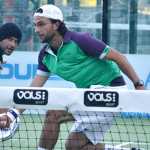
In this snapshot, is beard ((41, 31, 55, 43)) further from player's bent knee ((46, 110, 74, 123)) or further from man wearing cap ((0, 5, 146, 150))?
player's bent knee ((46, 110, 74, 123))

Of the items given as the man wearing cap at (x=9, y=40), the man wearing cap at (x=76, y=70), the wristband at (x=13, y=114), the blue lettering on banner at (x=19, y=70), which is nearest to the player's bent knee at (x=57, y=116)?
the man wearing cap at (x=76, y=70)

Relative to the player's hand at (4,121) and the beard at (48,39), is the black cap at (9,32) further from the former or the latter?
the player's hand at (4,121)

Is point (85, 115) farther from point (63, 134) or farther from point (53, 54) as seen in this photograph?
point (63, 134)

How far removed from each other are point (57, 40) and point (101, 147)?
3.61ft

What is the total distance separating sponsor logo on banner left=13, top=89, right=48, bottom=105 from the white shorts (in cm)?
58

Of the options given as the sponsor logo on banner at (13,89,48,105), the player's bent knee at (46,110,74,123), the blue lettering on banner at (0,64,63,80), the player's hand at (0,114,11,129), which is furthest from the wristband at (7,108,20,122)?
the blue lettering on banner at (0,64,63,80)

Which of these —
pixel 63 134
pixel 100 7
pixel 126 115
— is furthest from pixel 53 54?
pixel 100 7

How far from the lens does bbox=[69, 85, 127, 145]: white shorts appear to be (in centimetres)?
509

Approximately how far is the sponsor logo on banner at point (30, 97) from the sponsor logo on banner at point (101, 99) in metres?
0.34

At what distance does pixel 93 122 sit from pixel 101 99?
2.10 feet

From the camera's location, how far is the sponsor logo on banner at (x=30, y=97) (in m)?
4.55

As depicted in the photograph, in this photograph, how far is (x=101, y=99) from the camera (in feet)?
14.8

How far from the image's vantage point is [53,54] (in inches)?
206

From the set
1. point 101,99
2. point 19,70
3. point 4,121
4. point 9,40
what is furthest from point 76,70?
point 19,70
